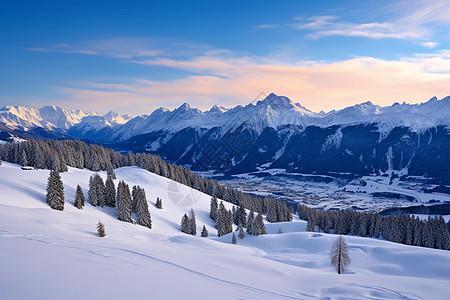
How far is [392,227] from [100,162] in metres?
105

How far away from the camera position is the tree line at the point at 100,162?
84.9m

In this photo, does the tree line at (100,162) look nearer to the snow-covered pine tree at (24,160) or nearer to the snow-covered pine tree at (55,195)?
the snow-covered pine tree at (24,160)

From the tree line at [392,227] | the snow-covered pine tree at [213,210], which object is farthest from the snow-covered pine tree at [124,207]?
the tree line at [392,227]

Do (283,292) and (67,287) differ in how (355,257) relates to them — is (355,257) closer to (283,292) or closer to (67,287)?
(283,292)

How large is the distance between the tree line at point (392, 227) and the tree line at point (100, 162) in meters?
16.8

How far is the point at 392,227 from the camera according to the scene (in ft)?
247

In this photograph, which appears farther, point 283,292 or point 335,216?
point 335,216

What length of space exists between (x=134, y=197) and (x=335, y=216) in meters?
70.0

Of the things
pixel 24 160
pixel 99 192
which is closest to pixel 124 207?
pixel 99 192

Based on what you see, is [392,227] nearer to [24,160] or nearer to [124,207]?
[124,207]

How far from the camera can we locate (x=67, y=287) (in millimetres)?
10570

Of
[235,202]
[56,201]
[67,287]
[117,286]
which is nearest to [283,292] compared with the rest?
[117,286]

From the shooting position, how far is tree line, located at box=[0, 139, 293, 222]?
8494cm

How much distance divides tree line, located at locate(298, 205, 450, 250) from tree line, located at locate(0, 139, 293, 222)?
16792 mm
